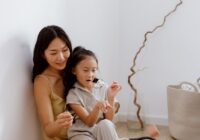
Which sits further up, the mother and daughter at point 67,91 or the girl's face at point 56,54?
the girl's face at point 56,54

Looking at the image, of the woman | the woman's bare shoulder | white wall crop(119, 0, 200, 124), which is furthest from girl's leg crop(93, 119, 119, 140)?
white wall crop(119, 0, 200, 124)

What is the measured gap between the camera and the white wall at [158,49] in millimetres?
2262

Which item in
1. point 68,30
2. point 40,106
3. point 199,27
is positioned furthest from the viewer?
point 199,27

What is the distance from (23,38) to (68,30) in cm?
40

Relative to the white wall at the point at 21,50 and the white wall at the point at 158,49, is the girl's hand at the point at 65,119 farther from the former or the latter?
the white wall at the point at 158,49

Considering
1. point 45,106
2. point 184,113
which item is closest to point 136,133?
point 184,113

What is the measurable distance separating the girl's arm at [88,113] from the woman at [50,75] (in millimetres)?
70

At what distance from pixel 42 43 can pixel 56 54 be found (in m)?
0.08

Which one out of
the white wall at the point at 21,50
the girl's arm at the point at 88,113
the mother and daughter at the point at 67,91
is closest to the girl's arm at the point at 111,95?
the mother and daughter at the point at 67,91

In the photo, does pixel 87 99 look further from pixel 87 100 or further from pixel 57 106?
pixel 57 106

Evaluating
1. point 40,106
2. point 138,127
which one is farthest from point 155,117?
point 40,106

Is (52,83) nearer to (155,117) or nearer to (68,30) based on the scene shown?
(68,30)

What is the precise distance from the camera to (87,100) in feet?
4.68

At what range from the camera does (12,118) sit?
46.2 inches
